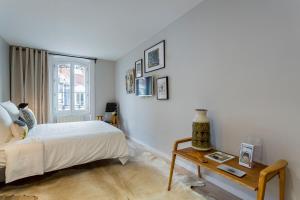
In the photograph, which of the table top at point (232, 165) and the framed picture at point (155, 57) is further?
the framed picture at point (155, 57)

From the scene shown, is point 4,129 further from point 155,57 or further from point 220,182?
point 220,182

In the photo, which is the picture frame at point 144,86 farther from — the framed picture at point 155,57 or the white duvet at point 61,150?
the white duvet at point 61,150

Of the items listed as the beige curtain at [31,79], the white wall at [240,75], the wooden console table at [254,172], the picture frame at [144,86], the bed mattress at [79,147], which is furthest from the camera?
Answer: the beige curtain at [31,79]

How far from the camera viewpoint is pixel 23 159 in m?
2.04

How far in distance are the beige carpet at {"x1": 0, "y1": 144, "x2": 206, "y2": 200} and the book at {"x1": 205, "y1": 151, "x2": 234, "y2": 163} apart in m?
0.48

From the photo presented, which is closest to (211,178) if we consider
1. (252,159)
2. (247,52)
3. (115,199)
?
(252,159)

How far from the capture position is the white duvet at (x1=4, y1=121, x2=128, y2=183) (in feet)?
6.61

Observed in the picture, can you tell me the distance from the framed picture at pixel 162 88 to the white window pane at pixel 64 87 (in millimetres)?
3035

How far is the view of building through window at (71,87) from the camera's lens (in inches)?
189

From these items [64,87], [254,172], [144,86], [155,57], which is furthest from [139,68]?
[254,172]

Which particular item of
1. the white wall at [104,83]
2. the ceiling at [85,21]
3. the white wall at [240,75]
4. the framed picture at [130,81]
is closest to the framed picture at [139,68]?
the framed picture at [130,81]

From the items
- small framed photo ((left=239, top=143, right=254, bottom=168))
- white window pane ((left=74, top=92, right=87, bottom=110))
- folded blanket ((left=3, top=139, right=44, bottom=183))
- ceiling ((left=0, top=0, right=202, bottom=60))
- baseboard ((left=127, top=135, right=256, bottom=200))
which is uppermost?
ceiling ((left=0, top=0, right=202, bottom=60))

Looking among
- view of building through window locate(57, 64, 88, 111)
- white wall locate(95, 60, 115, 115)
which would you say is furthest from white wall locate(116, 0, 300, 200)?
view of building through window locate(57, 64, 88, 111)

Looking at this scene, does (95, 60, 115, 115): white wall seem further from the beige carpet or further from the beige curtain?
the beige carpet
